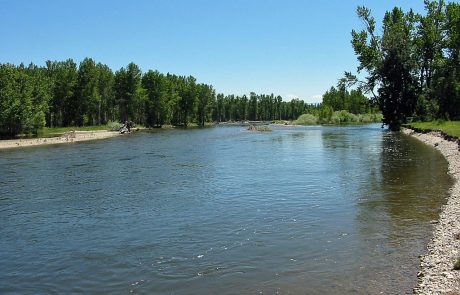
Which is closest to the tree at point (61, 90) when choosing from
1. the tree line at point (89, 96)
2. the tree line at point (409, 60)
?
the tree line at point (89, 96)

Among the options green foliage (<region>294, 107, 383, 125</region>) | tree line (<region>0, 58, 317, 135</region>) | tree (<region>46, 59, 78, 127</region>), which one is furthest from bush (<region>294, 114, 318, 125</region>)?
tree (<region>46, 59, 78, 127</region>)

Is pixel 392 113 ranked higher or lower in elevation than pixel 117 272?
higher

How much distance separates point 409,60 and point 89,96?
268 ft

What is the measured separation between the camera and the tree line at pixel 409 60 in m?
79.9

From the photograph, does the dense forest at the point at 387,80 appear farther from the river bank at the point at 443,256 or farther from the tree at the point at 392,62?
the river bank at the point at 443,256

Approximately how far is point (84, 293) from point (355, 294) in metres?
7.39

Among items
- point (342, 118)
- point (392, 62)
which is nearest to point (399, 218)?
point (392, 62)

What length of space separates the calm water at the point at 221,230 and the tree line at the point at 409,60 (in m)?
53.4

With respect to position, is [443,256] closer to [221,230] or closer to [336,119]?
[221,230]

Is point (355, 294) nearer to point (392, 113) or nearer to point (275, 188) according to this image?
point (275, 188)

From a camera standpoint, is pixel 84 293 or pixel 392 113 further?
pixel 392 113

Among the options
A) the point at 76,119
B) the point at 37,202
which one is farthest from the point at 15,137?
the point at 37,202

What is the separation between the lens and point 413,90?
85.4 m

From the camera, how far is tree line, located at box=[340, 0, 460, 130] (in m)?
79.9
